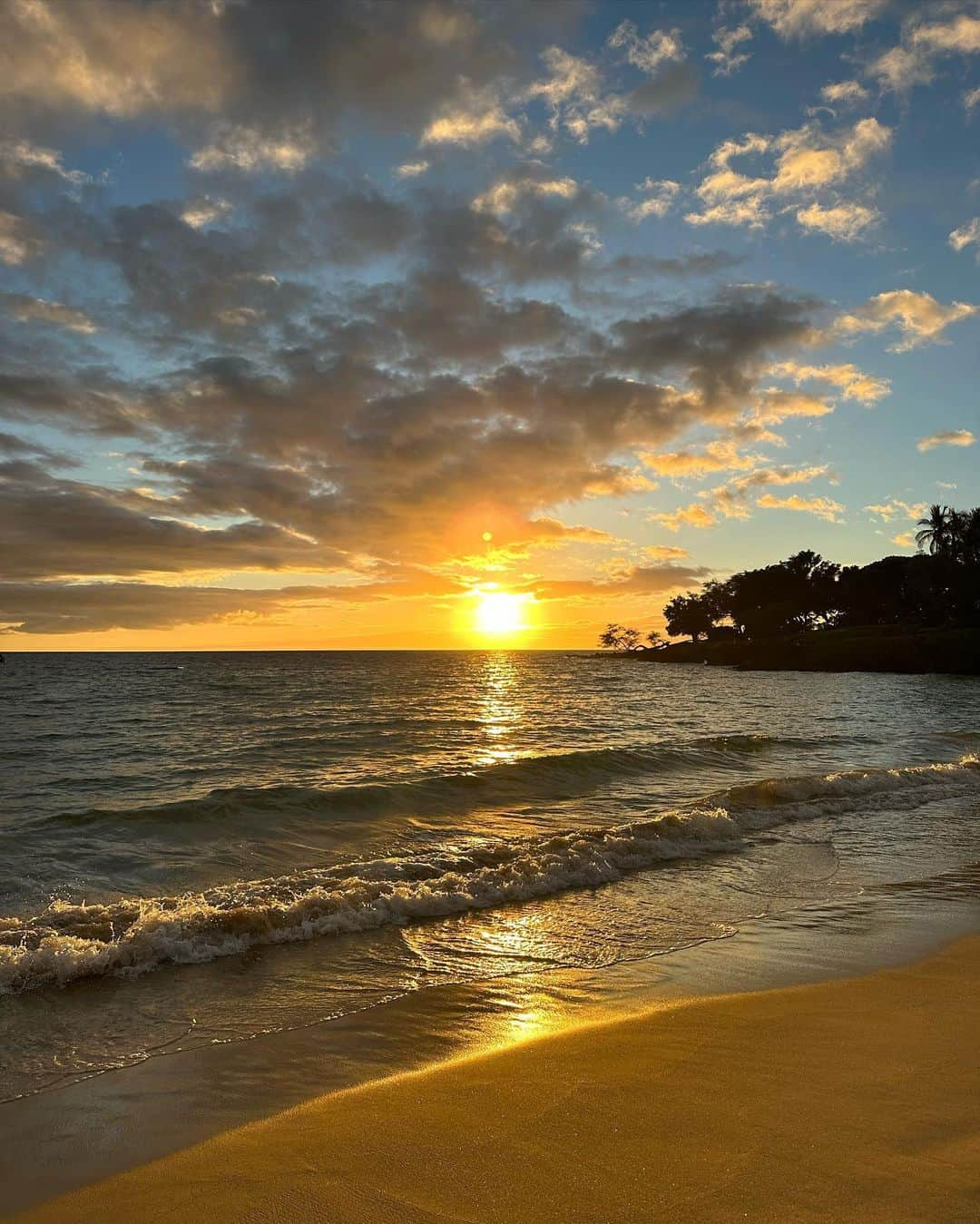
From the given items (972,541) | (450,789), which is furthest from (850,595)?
Answer: (450,789)

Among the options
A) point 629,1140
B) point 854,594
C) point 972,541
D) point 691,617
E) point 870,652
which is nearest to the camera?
point 629,1140

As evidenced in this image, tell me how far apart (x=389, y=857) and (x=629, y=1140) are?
8.70 m

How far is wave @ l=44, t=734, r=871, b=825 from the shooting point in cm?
1647

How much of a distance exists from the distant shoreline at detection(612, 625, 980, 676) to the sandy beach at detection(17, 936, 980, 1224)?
8078 centimetres

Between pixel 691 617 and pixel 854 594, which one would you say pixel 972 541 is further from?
pixel 691 617

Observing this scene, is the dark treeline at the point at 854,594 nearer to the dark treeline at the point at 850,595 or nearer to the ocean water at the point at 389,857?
the dark treeline at the point at 850,595

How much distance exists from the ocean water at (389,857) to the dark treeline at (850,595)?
2867 inches

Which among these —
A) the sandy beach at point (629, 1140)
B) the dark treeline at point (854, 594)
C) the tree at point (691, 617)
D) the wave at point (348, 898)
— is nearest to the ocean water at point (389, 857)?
the wave at point (348, 898)

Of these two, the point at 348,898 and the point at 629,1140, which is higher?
the point at 629,1140

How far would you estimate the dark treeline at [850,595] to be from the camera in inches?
3666

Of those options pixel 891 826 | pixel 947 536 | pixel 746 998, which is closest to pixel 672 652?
pixel 947 536

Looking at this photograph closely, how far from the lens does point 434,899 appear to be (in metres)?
10.2

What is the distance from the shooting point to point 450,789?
1895 cm

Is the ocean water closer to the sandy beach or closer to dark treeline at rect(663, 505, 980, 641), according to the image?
the sandy beach
